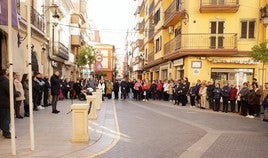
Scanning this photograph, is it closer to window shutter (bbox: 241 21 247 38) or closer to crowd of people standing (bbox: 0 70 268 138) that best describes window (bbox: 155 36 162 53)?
crowd of people standing (bbox: 0 70 268 138)

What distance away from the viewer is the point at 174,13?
31500 mm

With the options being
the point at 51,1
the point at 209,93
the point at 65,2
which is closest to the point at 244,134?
the point at 209,93

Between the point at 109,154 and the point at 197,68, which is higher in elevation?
the point at 197,68

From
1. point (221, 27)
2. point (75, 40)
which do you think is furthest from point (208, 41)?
point (75, 40)

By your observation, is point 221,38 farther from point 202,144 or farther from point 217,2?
point 202,144

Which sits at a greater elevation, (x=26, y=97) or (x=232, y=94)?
(x=26, y=97)

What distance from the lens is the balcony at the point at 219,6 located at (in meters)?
29.0

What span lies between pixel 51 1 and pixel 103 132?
22.7m

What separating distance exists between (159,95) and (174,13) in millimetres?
6748

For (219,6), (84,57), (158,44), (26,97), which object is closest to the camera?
(26,97)

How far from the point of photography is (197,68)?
2922cm

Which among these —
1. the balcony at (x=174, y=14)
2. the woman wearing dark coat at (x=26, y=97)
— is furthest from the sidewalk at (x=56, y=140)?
the balcony at (x=174, y=14)

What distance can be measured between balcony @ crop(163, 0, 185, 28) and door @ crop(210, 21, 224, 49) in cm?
249

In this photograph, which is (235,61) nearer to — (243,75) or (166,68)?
(243,75)
